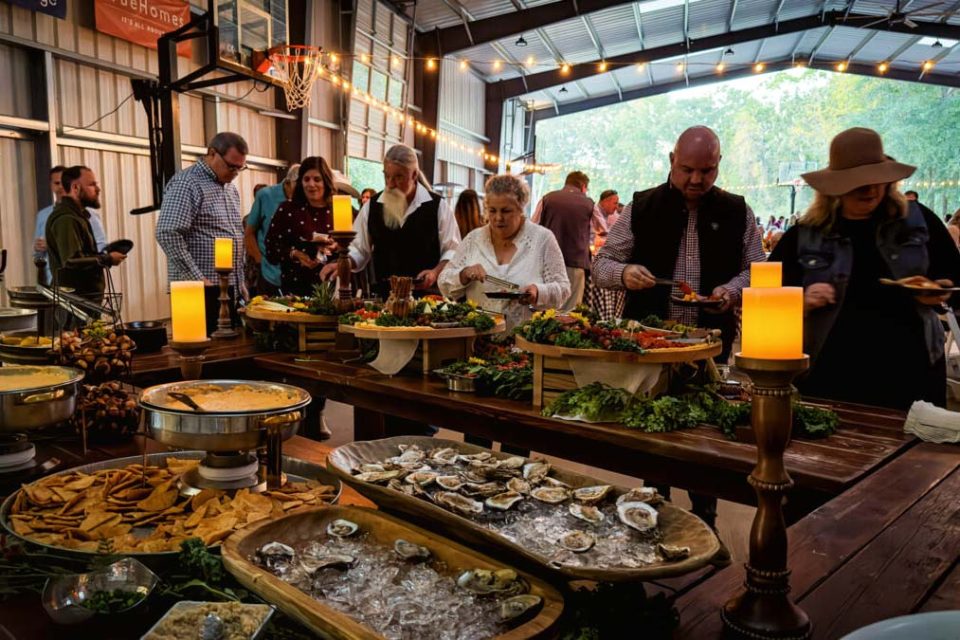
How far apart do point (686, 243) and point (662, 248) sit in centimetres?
9

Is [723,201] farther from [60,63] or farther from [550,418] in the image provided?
[60,63]

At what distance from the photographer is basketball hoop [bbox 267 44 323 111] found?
7.80m

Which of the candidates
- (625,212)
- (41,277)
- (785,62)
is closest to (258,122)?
(41,277)

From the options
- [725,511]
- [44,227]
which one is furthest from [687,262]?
[44,227]

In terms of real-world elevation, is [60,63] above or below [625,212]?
above

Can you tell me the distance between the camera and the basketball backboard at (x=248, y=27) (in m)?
7.28

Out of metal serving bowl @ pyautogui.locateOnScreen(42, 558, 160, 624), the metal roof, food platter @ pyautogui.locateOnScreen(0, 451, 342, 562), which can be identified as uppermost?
the metal roof

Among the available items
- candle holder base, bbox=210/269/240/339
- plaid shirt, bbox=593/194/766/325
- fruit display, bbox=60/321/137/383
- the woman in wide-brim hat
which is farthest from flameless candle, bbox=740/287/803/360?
candle holder base, bbox=210/269/240/339

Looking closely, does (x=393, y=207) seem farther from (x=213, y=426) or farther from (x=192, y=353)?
(x=213, y=426)

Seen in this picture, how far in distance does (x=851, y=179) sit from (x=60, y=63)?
6414mm

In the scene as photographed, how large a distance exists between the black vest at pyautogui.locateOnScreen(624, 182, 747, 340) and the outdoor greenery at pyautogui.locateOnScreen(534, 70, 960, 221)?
1366cm

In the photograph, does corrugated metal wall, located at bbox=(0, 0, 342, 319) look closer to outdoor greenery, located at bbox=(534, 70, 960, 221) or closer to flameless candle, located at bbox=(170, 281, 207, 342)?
flameless candle, located at bbox=(170, 281, 207, 342)

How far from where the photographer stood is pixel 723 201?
103 inches

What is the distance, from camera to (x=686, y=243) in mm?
2623
